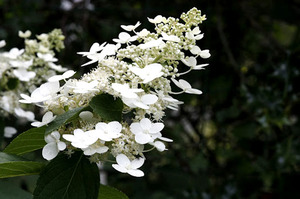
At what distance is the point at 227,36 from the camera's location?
189 cm

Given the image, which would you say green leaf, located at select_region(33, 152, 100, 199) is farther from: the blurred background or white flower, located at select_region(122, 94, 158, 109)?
the blurred background

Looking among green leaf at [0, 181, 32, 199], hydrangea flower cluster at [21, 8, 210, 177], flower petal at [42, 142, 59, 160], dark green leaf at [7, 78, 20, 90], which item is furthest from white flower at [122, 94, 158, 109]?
dark green leaf at [7, 78, 20, 90]

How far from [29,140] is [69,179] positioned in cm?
10

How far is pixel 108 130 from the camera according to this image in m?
0.50

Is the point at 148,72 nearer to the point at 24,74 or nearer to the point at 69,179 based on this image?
the point at 69,179

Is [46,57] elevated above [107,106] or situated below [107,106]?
above

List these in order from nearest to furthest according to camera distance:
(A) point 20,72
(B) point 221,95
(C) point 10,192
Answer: (C) point 10,192 < (A) point 20,72 < (B) point 221,95

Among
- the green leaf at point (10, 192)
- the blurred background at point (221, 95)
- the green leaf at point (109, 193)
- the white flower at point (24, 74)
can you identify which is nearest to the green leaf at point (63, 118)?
the green leaf at point (109, 193)

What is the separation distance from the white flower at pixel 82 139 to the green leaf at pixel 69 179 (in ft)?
0.17

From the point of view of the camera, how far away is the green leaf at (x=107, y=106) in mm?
508

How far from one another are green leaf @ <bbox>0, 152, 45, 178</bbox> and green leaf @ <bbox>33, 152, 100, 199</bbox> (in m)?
0.03

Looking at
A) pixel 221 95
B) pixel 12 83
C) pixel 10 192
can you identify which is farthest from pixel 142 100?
pixel 221 95

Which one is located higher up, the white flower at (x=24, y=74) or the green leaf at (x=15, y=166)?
the white flower at (x=24, y=74)

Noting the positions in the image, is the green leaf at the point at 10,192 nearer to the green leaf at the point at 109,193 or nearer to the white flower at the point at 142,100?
the green leaf at the point at 109,193
